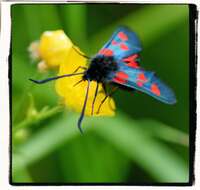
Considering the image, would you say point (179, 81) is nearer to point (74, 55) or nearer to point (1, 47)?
point (74, 55)

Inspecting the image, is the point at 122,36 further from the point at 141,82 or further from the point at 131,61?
the point at 141,82

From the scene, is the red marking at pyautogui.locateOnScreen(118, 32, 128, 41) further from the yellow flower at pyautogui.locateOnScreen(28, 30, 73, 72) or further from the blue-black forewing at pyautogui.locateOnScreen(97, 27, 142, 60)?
the yellow flower at pyautogui.locateOnScreen(28, 30, 73, 72)

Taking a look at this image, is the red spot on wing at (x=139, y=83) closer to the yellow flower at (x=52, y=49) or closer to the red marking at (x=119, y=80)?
the red marking at (x=119, y=80)

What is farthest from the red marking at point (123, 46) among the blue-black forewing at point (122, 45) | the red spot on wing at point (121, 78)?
the red spot on wing at point (121, 78)

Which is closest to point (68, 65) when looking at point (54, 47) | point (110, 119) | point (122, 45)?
point (54, 47)

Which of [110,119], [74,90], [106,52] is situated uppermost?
[106,52]

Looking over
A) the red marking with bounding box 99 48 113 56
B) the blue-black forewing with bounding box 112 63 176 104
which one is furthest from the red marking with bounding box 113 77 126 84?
the red marking with bounding box 99 48 113 56
